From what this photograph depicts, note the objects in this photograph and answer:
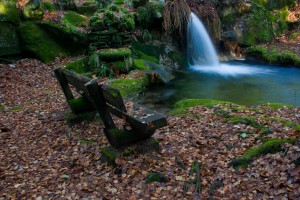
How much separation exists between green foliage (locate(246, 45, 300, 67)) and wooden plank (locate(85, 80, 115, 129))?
12.5 metres

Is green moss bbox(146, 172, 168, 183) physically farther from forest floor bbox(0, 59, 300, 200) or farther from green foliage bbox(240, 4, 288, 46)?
green foliage bbox(240, 4, 288, 46)

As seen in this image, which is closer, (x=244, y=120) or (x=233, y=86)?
(x=244, y=120)

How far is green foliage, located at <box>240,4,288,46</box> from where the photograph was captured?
693 inches

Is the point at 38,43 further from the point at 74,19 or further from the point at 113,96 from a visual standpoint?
the point at 113,96

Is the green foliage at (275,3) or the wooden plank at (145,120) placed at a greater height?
the green foliage at (275,3)

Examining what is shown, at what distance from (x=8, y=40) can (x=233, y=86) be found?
8.78 metres

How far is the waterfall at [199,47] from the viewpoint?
15727 mm

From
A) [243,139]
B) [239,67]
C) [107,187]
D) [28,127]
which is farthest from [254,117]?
[239,67]

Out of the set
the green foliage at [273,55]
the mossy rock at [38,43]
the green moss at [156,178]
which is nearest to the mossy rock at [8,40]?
the mossy rock at [38,43]

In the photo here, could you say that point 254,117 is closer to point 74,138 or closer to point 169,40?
point 74,138

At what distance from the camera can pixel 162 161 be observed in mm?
4789

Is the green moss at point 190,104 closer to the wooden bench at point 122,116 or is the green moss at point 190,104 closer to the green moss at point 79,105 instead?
the green moss at point 79,105

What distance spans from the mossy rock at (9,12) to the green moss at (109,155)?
8823mm

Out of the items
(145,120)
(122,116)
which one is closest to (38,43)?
(122,116)
